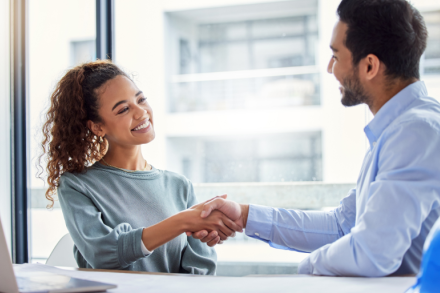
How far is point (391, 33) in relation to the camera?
106 centimetres

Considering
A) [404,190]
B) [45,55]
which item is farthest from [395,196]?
[45,55]

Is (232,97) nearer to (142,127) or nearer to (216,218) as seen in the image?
(142,127)

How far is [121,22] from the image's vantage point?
2.50 meters

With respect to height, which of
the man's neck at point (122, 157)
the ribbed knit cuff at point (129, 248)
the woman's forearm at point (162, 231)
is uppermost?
the man's neck at point (122, 157)

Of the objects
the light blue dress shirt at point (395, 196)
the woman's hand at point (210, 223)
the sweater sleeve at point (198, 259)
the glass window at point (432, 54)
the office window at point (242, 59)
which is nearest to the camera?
the light blue dress shirt at point (395, 196)

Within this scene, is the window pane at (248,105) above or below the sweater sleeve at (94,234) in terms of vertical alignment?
above

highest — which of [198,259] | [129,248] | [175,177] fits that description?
[175,177]

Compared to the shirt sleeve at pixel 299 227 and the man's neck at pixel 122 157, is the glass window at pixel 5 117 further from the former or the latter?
the shirt sleeve at pixel 299 227

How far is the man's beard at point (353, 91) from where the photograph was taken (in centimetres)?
116

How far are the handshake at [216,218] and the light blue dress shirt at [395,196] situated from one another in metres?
0.44

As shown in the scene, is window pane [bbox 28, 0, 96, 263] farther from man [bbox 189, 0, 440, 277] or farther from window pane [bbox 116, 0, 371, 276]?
man [bbox 189, 0, 440, 277]

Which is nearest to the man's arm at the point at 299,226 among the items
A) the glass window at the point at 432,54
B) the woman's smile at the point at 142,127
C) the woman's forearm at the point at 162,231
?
the woman's forearm at the point at 162,231

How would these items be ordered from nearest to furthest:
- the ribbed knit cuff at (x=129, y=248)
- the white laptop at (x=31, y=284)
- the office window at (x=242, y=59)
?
the white laptop at (x=31, y=284)
the ribbed knit cuff at (x=129, y=248)
the office window at (x=242, y=59)

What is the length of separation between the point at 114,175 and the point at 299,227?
2.38 feet
